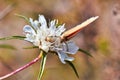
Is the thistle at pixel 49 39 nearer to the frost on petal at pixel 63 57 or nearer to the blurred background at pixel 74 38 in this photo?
the frost on petal at pixel 63 57

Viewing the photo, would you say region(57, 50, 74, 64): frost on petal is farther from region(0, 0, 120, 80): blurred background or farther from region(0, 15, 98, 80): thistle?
region(0, 0, 120, 80): blurred background

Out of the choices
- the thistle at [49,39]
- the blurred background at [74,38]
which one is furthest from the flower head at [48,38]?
the blurred background at [74,38]

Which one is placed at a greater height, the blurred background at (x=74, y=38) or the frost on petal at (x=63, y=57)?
the blurred background at (x=74, y=38)

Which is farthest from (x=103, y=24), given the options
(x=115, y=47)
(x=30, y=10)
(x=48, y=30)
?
(x=48, y=30)

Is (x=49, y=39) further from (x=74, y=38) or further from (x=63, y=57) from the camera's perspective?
(x=74, y=38)

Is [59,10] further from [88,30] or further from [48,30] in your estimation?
[48,30]
